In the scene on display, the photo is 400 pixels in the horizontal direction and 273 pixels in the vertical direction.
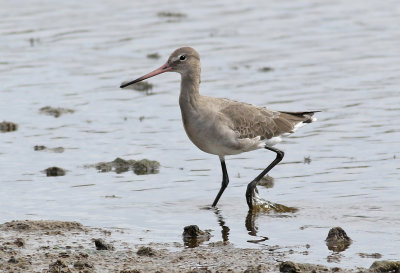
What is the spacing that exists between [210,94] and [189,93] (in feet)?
16.2

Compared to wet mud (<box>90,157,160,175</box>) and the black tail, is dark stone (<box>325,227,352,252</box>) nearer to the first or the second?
the black tail

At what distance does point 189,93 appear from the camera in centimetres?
1135

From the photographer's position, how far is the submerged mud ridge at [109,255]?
27.4ft

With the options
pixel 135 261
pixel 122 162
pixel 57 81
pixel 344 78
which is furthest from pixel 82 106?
pixel 135 261

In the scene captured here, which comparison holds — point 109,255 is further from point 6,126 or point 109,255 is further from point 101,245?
point 6,126

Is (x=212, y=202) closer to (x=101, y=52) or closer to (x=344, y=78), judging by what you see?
(x=344, y=78)

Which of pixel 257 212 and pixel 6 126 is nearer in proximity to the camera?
pixel 257 212

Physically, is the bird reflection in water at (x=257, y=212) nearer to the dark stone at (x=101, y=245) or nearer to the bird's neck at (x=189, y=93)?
the bird's neck at (x=189, y=93)

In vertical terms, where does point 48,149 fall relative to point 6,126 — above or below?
below

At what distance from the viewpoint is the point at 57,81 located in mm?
17359

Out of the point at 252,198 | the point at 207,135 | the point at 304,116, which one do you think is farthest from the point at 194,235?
the point at 304,116

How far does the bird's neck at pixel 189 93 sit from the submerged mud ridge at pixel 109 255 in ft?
6.66

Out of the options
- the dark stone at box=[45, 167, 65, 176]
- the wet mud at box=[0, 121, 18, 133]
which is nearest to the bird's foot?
the dark stone at box=[45, 167, 65, 176]

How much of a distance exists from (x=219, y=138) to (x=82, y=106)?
17.1ft
